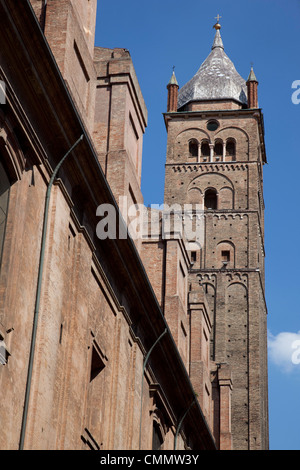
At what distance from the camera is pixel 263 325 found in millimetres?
67125

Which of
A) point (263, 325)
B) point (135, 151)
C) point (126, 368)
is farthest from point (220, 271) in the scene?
point (126, 368)

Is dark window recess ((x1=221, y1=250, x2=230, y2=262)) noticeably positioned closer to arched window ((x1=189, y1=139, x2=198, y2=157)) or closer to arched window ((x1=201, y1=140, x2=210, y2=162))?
arched window ((x1=201, y1=140, x2=210, y2=162))

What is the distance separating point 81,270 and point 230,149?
2080 inches

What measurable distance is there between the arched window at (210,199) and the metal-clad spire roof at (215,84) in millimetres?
7554

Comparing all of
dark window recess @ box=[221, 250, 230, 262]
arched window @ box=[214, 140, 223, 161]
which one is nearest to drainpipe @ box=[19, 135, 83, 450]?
dark window recess @ box=[221, 250, 230, 262]

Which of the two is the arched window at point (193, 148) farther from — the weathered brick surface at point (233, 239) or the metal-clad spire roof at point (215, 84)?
the metal-clad spire roof at point (215, 84)

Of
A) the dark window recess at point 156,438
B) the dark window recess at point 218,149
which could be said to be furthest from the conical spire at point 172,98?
the dark window recess at point 156,438

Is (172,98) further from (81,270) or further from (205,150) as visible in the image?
(81,270)

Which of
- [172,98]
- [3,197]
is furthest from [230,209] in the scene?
[3,197]

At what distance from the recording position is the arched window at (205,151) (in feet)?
229

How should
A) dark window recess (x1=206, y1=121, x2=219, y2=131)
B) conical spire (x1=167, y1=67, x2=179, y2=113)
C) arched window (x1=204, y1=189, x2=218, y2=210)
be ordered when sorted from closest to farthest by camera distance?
arched window (x1=204, y1=189, x2=218, y2=210) < dark window recess (x1=206, y1=121, x2=219, y2=131) < conical spire (x1=167, y1=67, x2=179, y2=113)

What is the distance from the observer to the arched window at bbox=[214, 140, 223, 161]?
6975cm

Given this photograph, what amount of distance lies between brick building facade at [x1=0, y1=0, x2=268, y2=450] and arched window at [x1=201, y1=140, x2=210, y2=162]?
31377 mm

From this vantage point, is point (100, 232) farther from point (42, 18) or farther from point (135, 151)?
point (135, 151)
